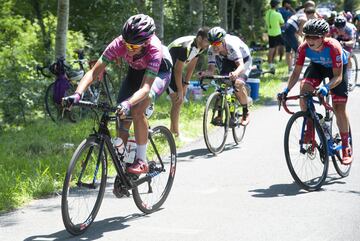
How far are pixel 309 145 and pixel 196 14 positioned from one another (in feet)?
42.9

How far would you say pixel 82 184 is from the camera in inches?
256

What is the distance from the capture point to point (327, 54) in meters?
8.34

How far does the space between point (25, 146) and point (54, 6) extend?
16.1 meters

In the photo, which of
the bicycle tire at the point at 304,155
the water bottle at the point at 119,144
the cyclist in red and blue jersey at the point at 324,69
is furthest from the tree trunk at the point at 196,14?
the water bottle at the point at 119,144

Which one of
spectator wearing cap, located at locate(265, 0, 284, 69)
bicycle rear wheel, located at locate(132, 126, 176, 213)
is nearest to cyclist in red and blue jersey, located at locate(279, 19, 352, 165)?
bicycle rear wheel, located at locate(132, 126, 176, 213)

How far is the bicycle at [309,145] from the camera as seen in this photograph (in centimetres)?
812

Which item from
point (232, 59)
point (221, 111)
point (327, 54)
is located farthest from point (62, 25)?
point (327, 54)

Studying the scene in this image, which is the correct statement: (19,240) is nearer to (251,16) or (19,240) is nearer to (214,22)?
(214,22)

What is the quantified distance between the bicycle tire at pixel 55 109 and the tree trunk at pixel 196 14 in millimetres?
7725

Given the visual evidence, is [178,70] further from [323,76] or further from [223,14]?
[223,14]

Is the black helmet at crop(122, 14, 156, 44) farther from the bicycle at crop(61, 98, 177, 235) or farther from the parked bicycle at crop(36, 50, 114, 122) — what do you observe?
the parked bicycle at crop(36, 50, 114, 122)

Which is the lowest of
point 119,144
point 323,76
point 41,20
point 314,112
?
point 119,144

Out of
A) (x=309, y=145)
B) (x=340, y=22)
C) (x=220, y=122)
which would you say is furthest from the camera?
(x=340, y=22)

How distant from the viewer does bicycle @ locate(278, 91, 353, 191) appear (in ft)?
26.6
